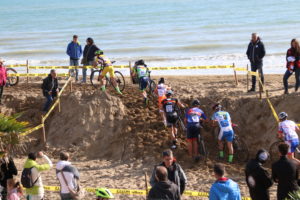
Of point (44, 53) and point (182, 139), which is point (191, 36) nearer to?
point (44, 53)

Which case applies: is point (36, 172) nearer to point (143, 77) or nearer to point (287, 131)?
point (287, 131)

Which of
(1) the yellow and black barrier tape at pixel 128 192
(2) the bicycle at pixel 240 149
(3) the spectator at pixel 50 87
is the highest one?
(3) the spectator at pixel 50 87

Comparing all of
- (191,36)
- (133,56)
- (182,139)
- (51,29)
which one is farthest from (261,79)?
(51,29)

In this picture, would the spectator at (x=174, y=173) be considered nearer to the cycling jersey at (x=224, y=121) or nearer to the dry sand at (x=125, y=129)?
the dry sand at (x=125, y=129)

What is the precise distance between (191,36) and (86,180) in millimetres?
33265

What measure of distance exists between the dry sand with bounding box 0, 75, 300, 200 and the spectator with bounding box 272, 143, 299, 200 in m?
4.38

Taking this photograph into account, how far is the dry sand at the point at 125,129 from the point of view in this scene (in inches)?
652

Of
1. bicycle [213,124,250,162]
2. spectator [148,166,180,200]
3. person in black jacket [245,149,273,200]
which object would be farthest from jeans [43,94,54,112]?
spectator [148,166,180,200]

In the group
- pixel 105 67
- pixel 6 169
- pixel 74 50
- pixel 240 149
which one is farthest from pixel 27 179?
pixel 74 50

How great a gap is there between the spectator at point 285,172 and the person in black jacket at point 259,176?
19 cm

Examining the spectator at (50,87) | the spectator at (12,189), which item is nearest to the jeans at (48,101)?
the spectator at (50,87)

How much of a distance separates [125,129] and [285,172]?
810 cm

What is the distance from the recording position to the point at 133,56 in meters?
37.9

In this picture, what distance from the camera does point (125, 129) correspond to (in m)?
18.5
